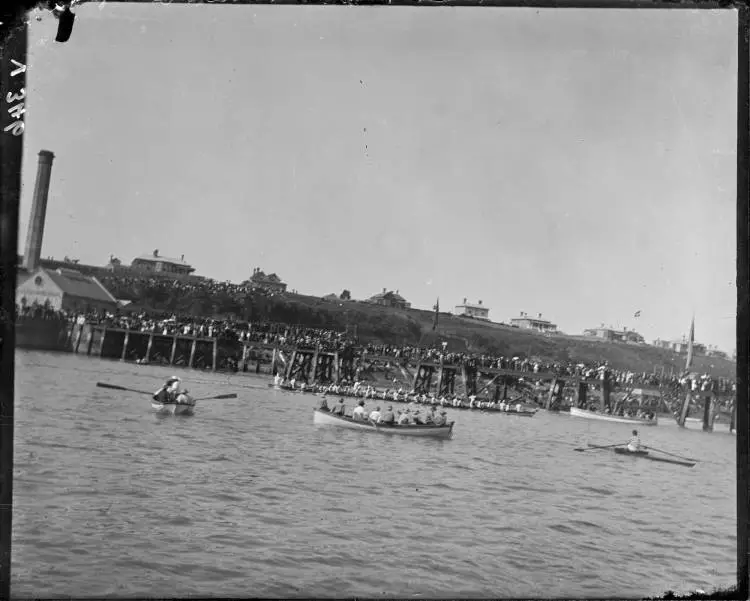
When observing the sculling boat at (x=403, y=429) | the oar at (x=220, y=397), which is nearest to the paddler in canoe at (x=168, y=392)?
the oar at (x=220, y=397)

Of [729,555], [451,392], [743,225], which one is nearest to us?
[743,225]

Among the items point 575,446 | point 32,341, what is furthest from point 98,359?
point 575,446

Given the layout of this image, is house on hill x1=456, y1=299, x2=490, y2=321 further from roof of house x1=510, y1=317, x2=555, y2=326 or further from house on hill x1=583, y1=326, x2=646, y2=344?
house on hill x1=583, y1=326, x2=646, y2=344

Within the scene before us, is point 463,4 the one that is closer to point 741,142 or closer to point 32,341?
point 741,142

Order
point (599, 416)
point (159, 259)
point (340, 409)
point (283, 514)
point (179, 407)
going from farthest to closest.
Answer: point (599, 416) → point (340, 409) → point (179, 407) → point (159, 259) → point (283, 514)

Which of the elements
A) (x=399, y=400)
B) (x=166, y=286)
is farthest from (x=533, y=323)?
(x=166, y=286)

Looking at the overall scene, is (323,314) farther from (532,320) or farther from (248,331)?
(532,320)

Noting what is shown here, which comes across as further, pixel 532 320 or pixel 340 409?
pixel 340 409
